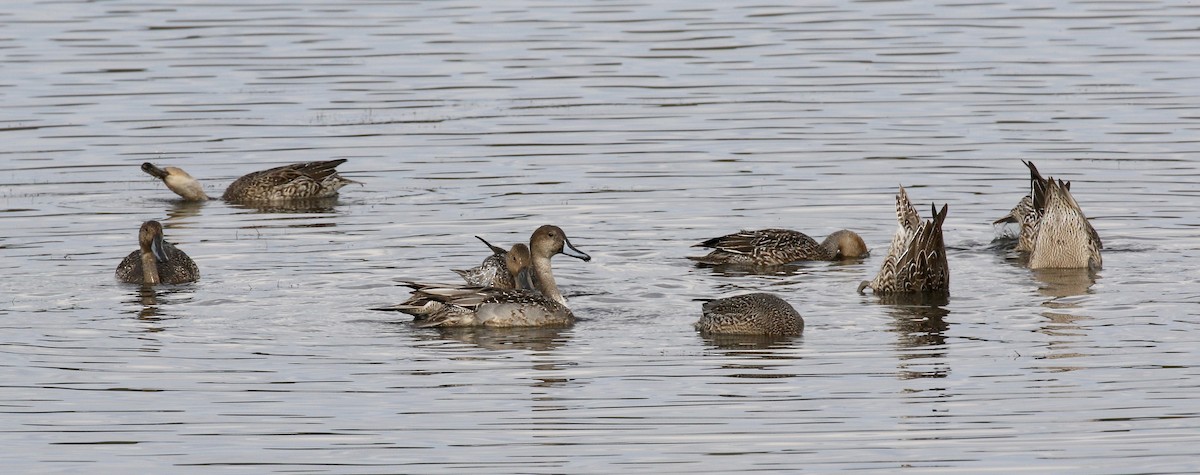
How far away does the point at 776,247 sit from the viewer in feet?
54.5

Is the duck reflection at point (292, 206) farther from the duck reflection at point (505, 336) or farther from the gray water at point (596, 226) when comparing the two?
the duck reflection at point (505, 336)

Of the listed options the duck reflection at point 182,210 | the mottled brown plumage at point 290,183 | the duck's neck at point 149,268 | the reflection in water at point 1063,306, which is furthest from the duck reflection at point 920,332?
the duck reflection at point 182,210

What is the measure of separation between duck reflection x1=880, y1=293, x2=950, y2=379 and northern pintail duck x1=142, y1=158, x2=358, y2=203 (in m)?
7.24

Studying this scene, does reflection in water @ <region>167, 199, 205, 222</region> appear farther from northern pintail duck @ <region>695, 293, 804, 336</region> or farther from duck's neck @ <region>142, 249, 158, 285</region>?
northern pintail duck @ <region>695, 293, 804, 336</region>

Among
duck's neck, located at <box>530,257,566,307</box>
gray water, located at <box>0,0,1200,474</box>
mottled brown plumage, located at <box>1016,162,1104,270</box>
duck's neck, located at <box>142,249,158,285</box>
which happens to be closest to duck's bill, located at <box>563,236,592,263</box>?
duck's neck, located at <box>530,257,566,307</box>

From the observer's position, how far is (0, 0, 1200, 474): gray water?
10.6m

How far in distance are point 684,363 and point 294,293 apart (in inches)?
148

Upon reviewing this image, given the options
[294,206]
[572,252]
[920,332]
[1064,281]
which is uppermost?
[294,206]

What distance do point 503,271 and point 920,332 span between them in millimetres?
3381

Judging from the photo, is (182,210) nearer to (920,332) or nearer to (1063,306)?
(920,332)

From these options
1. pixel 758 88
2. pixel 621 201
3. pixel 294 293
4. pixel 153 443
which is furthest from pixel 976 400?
pixel 758 88

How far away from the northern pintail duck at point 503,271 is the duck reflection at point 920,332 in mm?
2613

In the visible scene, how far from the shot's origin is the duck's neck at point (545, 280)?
14.4 meters

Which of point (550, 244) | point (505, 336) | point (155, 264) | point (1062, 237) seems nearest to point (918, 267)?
point (1062, 237)
